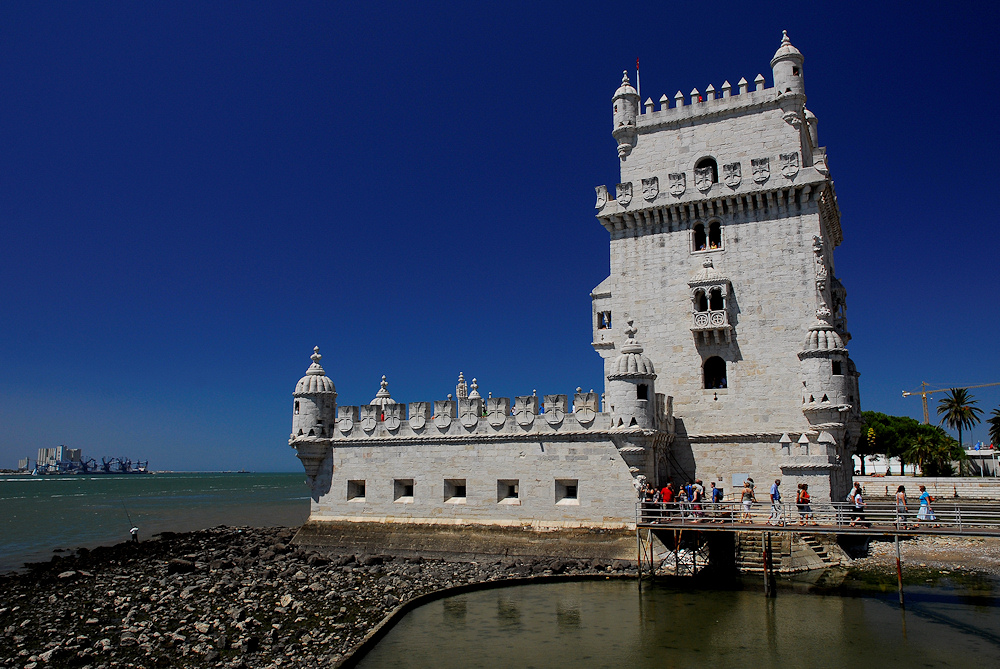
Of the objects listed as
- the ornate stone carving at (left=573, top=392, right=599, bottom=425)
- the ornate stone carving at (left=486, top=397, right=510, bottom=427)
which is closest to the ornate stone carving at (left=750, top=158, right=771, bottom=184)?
the ornate stone carving at (left=573, top=392, right=599, bottom=425)

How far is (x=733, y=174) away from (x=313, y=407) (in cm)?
2014

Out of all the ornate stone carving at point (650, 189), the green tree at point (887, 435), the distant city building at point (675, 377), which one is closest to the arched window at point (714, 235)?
the distant city building at point (675, 377)

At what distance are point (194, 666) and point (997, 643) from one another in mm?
18517

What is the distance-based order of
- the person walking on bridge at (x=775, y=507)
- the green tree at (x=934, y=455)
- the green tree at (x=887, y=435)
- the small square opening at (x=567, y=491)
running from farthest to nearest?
the green tree at (x=887, y=435)
the green tree at (x=934, y=455)
the small square opening at (x=567, y=491)
the person walking on bridge at (x=775, y=507)

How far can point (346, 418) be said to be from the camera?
29.0 metres

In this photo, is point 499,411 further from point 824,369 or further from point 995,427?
point 995,427

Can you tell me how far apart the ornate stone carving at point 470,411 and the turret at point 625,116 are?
42.5 feet

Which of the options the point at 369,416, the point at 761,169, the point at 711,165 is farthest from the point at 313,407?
the point at 761,169

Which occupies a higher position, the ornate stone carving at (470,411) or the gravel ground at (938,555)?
the ornate stone carving at (470,411)

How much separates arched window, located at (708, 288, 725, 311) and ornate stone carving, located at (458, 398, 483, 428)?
1019 cm

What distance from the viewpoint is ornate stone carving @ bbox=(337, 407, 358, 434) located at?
28.8m

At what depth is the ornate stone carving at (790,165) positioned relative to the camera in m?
26.4

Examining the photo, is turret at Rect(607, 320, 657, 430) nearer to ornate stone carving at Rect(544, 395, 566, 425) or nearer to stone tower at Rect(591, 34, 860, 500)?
stone tower at Rect(591, 34, 860, 500)

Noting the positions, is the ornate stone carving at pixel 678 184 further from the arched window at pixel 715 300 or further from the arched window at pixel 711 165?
the arched window at pixel 715 300
